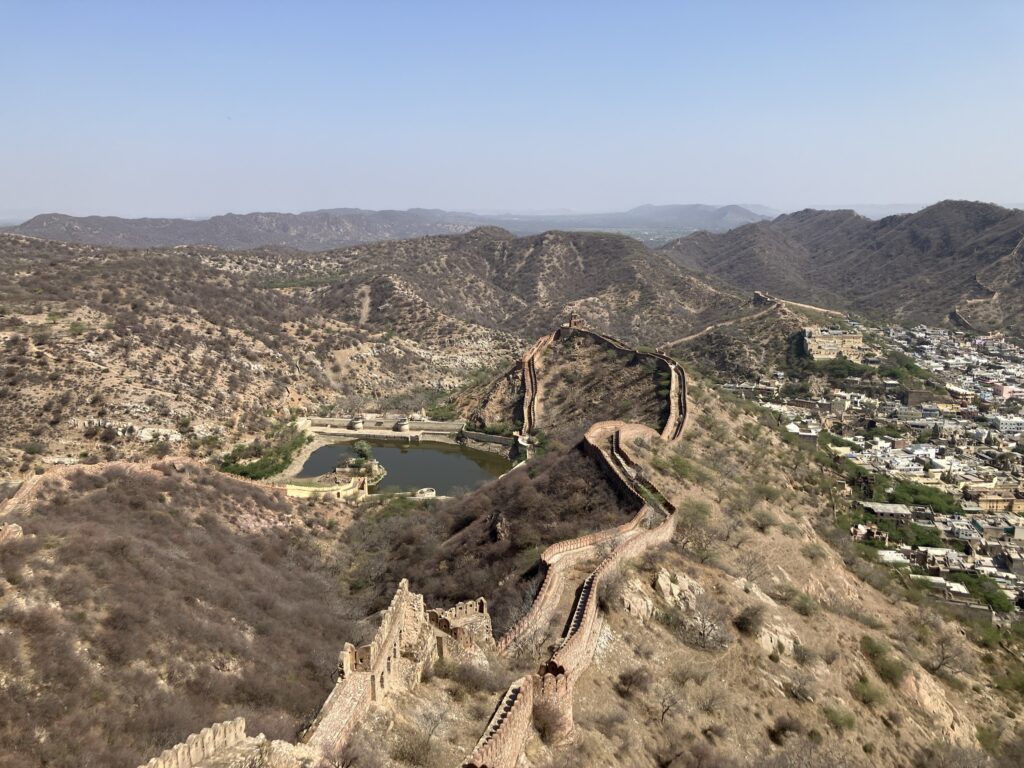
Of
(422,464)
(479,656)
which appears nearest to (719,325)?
(422,464)

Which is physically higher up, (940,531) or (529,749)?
(529,749)

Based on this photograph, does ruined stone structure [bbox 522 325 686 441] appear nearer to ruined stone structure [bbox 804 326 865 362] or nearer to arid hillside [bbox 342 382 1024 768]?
arid hillside [bbox 342 382 1024 768]

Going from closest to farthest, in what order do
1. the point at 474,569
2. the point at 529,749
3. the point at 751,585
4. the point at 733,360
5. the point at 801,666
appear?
the point at 529,749 → the point at 801,666 → the point at 751,585 → the point at 474,569 → the point at 733,360

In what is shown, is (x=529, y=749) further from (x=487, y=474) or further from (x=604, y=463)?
(x=487, y=474)

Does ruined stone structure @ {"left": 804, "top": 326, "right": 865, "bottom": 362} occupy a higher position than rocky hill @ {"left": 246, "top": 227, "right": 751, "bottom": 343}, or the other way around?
rocky hill @ {"left": 246, "top": 227, "right": 751, "bottom": 343}

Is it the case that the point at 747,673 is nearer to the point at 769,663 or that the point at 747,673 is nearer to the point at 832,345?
the point at 769,663

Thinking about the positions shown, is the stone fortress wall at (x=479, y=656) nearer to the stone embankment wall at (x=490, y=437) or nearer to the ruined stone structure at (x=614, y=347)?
the ruined stone structure at (x=614, y=347)

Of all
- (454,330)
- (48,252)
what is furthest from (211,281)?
(454,330)

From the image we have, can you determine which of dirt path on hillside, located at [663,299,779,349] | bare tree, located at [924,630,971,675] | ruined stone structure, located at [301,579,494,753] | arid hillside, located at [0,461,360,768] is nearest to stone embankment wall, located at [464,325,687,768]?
ruined stone structure, located at [301,579,494,753]
